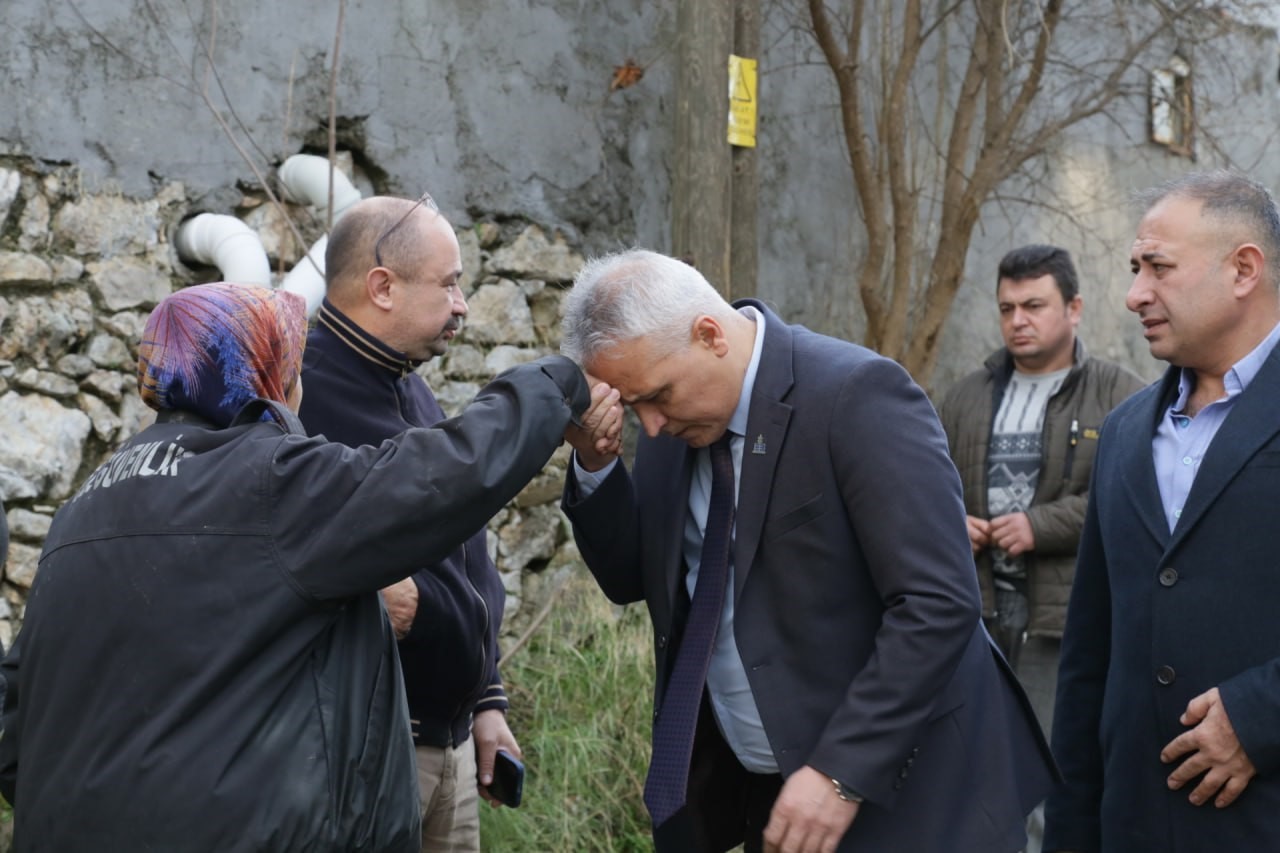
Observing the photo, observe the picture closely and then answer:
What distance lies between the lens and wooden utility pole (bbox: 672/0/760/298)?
18.2 feet

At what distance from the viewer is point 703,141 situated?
557 centimetres

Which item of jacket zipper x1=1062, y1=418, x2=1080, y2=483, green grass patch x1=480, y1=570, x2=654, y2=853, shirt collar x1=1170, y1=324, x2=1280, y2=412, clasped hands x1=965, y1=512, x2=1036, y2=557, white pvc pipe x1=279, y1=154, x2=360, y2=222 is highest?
white pvc pipe x1=279, y1=154, x2=360, y2=222

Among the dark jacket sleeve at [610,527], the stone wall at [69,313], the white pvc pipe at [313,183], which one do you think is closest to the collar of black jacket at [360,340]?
the dark jacket sleeve at [610,527]

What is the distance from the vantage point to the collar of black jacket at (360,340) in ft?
10.7

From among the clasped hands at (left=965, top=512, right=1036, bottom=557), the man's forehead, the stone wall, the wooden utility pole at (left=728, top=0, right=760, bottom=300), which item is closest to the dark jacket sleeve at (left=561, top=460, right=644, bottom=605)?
the clasped hands at (left=965, top=512, right=1036, bottom=557)

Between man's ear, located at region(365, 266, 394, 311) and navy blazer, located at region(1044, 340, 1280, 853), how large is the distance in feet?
5.44

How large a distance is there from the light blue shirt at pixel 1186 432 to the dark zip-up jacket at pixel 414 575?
1538 millimetres

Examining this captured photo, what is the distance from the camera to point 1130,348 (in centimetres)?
920

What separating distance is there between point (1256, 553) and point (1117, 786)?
58 cm

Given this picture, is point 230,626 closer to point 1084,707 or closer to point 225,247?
point 1084,707

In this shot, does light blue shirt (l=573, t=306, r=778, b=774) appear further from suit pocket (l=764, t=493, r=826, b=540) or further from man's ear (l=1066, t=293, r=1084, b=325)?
man's ear (l=1066, t=293, r=1084, b=325)

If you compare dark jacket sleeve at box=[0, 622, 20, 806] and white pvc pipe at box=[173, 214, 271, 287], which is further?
white pvc pipe at box=[173, 214, 271, 287]

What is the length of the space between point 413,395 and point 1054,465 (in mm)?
2218

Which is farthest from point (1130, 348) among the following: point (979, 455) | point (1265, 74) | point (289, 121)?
point (289, 121)
